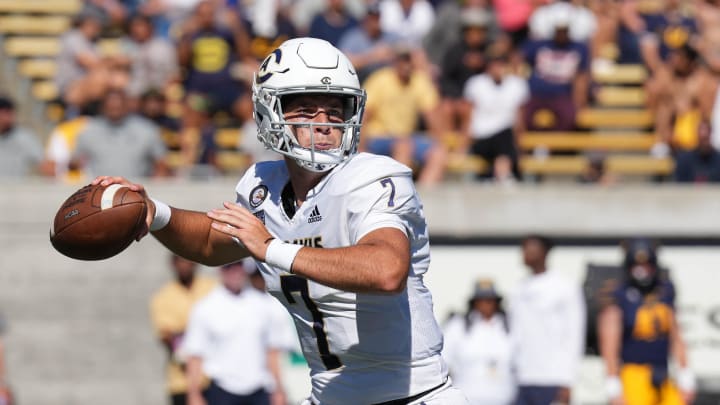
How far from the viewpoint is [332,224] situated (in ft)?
13.3

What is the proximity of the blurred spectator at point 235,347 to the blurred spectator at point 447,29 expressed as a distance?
3.76m

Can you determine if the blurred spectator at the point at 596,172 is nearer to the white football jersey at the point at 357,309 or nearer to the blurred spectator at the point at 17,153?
the blurred spectator at the point at 17,153

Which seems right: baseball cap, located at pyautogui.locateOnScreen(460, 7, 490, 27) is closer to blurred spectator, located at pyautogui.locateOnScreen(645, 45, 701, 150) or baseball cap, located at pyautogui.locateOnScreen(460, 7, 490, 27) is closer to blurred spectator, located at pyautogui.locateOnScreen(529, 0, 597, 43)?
blurred spectator, located at pyautogui.locateOnScreen(529, 0, 597, 43)

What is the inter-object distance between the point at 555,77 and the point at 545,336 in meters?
3.13

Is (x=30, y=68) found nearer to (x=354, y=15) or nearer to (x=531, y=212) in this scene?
(x=354, y=15)

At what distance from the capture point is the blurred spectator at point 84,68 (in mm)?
11203

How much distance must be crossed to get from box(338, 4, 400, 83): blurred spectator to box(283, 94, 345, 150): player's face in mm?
6746

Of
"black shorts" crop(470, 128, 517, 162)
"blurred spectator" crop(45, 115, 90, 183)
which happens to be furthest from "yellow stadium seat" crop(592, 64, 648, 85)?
"blurred spectator" crop(45, 115, 90, 183)

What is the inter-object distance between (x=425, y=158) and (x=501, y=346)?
2.11 metres

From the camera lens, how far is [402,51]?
10461mm

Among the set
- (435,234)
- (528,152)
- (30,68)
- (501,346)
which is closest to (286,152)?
(501,346)

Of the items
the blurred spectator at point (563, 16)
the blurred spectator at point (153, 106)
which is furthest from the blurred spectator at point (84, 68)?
the blurred spectator at point (563, 16)

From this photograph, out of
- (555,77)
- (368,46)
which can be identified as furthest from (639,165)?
(368,46)

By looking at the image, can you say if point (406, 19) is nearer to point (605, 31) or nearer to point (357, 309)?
point (605, 31)
